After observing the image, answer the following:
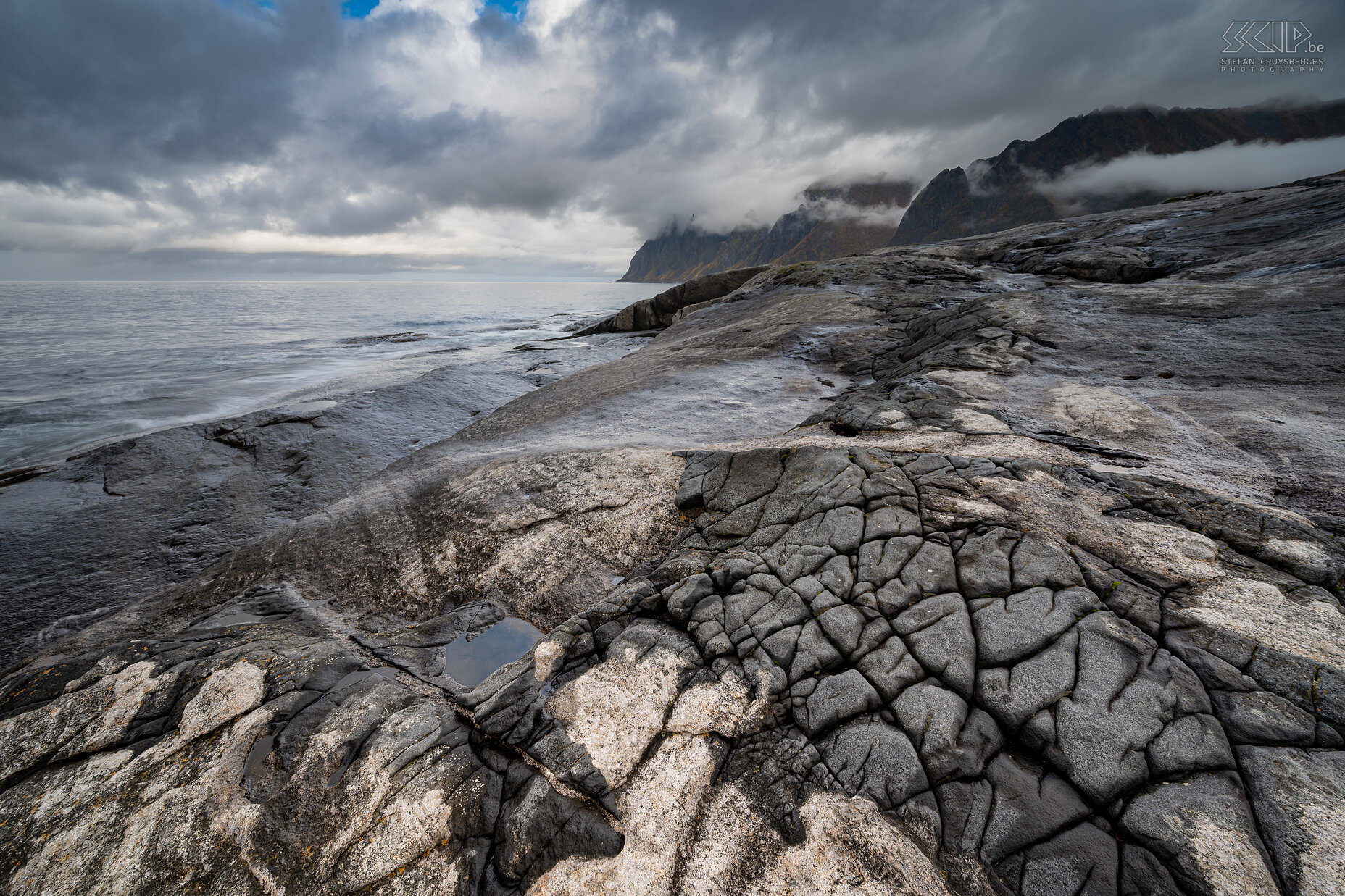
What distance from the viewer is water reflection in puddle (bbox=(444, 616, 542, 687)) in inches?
195

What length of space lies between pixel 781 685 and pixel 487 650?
327 cm

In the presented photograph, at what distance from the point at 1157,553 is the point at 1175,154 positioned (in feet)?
819

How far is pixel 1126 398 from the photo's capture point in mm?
7438

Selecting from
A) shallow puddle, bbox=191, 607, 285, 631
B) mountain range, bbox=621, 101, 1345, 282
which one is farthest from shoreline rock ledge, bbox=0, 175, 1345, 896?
mountain range, bbox=621, 101, 1345, 282

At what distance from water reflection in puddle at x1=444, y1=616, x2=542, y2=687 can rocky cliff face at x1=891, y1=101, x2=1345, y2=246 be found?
212 metres

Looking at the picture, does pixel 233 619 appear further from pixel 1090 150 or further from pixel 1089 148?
pixel 1089 148

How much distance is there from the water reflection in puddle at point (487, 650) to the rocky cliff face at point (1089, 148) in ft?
696

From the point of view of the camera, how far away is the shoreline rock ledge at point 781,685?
2891 mm

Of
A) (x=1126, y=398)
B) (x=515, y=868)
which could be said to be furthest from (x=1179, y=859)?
(x=1126, y=398)

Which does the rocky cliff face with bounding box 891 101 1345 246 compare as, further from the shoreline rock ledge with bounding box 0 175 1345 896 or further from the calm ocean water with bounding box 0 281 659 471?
the shoreline rock ledge with bounding box 0 175 1345 896

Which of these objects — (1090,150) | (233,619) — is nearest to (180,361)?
(233,619)

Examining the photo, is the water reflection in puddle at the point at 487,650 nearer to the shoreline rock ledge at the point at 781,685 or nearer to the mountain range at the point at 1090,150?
the shoreline rock ledge at the point at 781,685

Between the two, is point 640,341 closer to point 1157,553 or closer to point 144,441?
point 144,441

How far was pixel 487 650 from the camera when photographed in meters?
5.28
